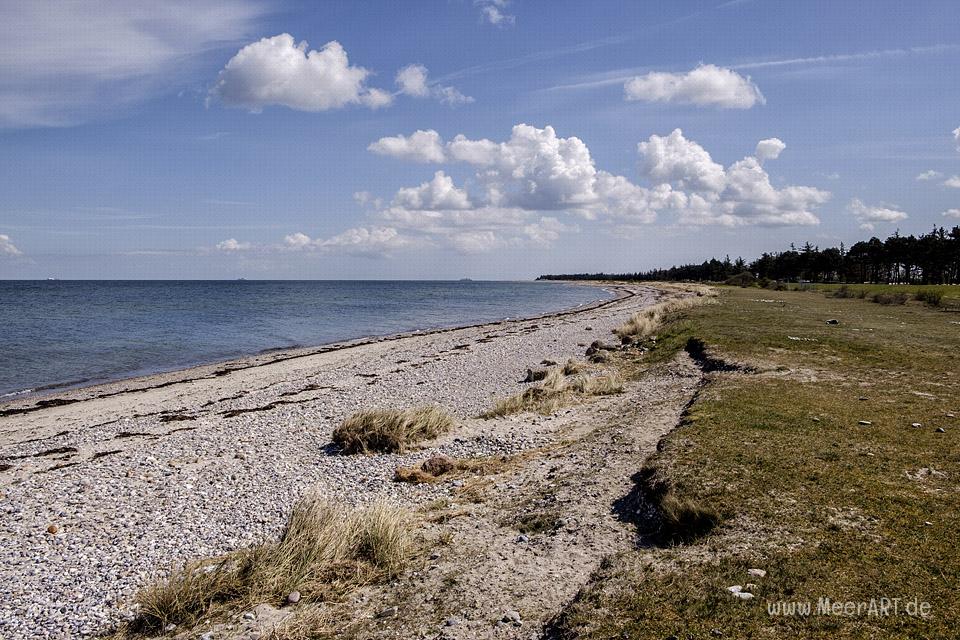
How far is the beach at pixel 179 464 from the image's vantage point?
24.8ft

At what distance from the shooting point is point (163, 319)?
5966cm

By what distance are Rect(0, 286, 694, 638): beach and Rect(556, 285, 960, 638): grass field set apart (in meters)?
1.11

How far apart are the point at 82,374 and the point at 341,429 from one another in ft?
75.2

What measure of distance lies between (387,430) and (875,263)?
13230cm

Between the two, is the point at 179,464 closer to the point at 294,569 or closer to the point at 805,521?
the point at 294,569

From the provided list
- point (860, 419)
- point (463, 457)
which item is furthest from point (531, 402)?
point (860, 419)

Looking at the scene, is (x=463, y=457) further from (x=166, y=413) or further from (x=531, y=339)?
(x=531, y=339)

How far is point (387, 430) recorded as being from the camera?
42.5 feet

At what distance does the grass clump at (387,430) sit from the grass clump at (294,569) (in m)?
4.90

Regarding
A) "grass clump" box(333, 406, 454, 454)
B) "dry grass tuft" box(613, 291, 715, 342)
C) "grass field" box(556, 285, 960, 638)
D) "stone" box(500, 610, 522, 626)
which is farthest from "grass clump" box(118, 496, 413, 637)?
"dry grass tuft" box(613, 291, 715, 342)

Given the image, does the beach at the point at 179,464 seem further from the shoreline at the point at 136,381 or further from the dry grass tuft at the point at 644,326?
→ the dry grass tuft at the point at 644,326

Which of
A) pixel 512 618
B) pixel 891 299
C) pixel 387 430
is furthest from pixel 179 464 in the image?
pixel 891 299

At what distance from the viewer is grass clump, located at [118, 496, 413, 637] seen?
636 centimetres

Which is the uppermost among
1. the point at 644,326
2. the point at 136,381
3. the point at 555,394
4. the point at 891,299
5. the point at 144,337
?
the point at 891,299
